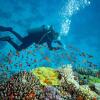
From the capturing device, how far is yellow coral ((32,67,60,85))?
1119 cm

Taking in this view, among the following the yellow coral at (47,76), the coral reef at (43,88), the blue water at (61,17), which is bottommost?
the coral reef at (43,88)

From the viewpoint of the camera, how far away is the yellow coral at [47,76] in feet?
36.7

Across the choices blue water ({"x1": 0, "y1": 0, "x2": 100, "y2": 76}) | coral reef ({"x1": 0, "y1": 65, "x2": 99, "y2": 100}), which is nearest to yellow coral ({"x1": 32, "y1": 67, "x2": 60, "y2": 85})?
coral reef ({"x1": 0, "y1": 65, "x2": 99, "y2": 100})

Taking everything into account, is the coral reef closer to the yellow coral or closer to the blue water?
the yellow coral

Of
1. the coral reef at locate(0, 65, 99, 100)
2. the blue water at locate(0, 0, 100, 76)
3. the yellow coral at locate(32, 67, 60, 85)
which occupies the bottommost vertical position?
the coral reef at locate(0, 65, 99, 100)

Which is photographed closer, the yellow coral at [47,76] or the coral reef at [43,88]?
the coral reef at [43,88]

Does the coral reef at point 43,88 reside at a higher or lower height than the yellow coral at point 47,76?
lower

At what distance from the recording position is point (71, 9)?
37.3m

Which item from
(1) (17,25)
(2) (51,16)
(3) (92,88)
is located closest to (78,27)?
(2) (51,16)

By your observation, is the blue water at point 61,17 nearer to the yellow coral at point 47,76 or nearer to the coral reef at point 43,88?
the yellow coral at point 47,76

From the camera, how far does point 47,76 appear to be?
11578 millimetres

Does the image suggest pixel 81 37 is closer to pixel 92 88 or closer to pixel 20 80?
pixel 92 88

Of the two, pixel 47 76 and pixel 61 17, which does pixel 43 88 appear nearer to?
pixel 47 76

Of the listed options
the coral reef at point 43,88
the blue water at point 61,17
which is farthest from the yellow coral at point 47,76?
the blue water at point 61,17
